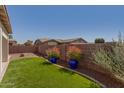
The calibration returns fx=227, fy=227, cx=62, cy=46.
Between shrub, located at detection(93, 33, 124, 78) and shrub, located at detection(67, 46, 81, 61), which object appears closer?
shrub, located at detection(93, 33, 124, 78)

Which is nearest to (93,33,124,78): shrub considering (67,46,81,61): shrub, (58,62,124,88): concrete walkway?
(58,62,124,88): concrete walkway

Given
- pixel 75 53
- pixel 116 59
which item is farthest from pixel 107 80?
pixel 75 53

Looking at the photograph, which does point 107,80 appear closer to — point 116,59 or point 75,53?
point 116,59

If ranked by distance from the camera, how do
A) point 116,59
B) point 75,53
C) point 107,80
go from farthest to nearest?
point 75,53 < point 107,80 < point 116,59

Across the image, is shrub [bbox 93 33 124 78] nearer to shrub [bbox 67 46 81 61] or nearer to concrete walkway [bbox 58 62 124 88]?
concrete walkway [bbox 58 62 124 88]

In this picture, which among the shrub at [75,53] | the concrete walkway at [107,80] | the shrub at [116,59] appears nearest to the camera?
the shrub at [116,59]

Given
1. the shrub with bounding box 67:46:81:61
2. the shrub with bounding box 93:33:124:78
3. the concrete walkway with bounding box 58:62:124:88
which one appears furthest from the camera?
the shrub with bounding box 67:46:81:61

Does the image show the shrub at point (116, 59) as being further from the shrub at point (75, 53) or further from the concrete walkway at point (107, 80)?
the shrub at point (75, 53)

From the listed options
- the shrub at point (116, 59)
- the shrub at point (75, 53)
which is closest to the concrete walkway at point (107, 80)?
the shrub at point (116, 59)

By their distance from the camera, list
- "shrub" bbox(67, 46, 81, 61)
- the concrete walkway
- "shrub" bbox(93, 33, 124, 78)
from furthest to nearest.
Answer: "shrub" bbox(67, 46, 81, 61) < the concrete walkway < "shrub" bbox(93, 33, 124, 78)

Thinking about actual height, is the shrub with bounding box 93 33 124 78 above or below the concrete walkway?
above

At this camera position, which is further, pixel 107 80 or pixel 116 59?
pixel 107 80
